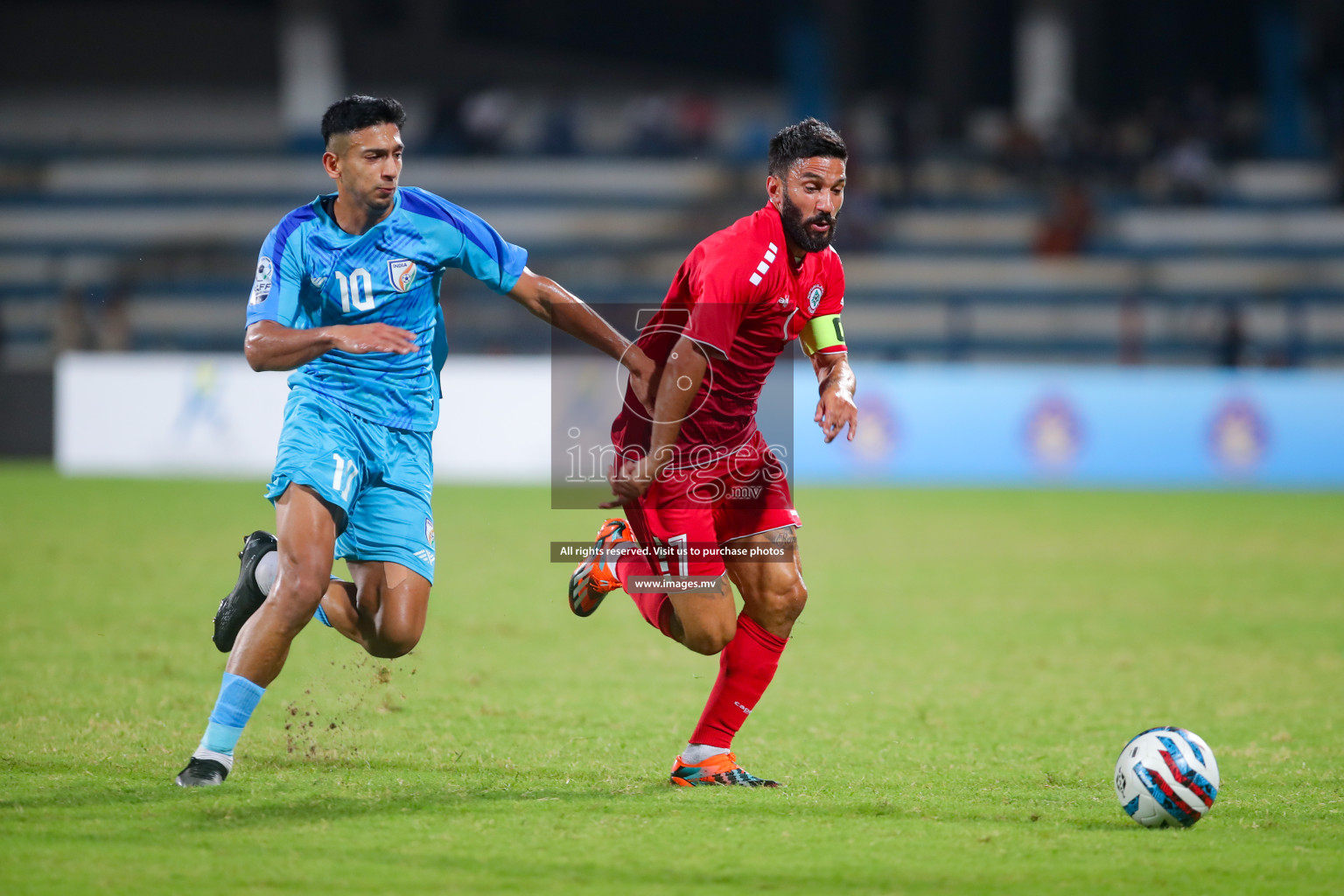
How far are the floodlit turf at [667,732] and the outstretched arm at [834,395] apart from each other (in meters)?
1.25

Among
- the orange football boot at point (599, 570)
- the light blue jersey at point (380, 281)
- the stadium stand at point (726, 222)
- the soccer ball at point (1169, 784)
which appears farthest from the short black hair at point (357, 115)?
the stadium stand at point (726, 222)

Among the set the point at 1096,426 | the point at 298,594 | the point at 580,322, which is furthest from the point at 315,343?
the point at 1096,426

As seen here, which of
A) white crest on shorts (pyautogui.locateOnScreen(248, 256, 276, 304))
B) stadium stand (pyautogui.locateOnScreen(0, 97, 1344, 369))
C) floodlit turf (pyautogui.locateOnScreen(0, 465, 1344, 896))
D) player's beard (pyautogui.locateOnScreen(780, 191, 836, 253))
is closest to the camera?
floodlit turf (pyautogui.locateOnScreen(0, 465, 1344, 896))

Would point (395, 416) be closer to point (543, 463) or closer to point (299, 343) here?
point (299, 343)

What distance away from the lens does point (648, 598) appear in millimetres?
5301

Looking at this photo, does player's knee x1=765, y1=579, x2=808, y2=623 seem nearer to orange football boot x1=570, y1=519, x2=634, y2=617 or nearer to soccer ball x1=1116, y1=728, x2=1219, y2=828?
orange football boot x1=570, y1=519, x2=634, y2=617

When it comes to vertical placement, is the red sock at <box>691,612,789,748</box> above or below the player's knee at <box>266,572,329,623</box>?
below

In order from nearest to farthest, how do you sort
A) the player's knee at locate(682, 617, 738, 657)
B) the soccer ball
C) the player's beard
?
the soccer ball → the player's beard → the player's knee at locate(682, 617, 738, 657)

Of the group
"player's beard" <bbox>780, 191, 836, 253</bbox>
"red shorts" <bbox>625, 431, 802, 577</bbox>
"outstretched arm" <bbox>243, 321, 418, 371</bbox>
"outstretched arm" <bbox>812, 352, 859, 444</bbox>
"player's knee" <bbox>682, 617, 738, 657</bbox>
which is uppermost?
"player's beard" <bbox>780, 191, 836, 253</bbox>

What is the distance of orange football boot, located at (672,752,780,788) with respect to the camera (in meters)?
4.93

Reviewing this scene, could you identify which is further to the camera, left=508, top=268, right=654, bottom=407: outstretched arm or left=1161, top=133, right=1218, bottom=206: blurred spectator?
left=1161, top=133, right=1218, bottom=206: blurred spectator

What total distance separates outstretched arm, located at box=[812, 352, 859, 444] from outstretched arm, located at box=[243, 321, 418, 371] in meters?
1.39

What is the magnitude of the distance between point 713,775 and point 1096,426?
13.5 meters

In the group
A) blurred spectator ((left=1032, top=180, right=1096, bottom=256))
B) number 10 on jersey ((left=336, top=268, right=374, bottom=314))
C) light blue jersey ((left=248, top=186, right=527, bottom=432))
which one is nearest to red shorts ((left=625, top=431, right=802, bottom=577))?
light blue jersey ((left=248, top=186, right=527, bottom=432))
